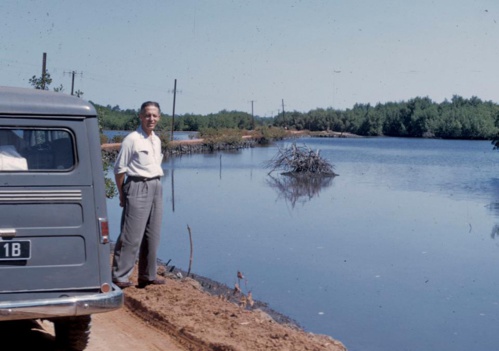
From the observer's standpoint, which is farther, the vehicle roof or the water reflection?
the water reflection

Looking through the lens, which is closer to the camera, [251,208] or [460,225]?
[460,225]

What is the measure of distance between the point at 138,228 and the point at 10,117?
9.60ft

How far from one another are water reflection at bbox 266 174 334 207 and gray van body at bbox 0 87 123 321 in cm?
2340

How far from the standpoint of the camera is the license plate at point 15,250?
591cm

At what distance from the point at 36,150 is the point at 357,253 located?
13.5m

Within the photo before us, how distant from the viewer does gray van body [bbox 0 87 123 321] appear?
5945 mm

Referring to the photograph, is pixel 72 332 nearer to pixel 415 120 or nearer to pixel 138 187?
pixel 138 187

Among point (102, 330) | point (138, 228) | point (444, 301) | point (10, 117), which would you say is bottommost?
point (444, 301)

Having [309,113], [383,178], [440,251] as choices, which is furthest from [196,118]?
[440,251]

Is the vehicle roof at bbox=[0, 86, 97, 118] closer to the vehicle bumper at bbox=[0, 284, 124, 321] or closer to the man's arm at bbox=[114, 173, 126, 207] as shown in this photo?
the vehicle bumper at bbox=[0, 284, 124, 321]

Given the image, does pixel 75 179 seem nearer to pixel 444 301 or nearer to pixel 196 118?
pixel 444 301

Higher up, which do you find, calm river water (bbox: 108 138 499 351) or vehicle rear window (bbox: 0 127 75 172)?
vehicle rear window (bbox: 0 127 75 172)

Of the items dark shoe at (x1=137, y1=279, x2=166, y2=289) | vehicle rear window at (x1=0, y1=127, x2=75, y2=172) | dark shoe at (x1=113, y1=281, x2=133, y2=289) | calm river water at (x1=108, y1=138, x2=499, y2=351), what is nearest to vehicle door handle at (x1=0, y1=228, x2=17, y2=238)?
vehicle rear window at (x1=0, y1=127, x2=75, y2=172)

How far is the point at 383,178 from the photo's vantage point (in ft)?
144
